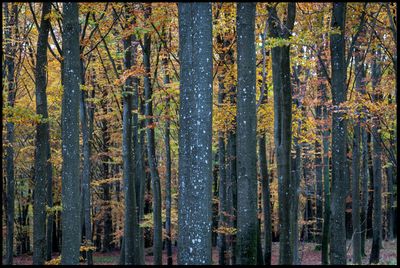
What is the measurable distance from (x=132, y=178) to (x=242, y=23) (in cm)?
771

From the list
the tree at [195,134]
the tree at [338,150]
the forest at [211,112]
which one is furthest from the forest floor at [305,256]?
the tree at [195,134]

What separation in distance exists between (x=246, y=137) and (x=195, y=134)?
133 inches

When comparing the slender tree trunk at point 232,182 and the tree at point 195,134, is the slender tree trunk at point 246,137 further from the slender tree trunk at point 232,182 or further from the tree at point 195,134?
the slender tree trunk at point 232,182

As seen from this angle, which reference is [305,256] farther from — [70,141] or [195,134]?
[195,134]

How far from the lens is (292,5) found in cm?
1270

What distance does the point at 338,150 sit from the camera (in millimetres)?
9898

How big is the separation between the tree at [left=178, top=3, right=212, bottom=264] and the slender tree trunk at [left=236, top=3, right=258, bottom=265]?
312cm

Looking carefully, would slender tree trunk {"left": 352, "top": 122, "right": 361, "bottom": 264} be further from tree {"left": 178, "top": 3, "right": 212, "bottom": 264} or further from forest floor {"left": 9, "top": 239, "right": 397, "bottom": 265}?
tree {"left": 178, "top": 3, "right": 212, "bottom": 264}

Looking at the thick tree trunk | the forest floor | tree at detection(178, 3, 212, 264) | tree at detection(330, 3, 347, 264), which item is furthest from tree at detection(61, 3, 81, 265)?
the forest floor

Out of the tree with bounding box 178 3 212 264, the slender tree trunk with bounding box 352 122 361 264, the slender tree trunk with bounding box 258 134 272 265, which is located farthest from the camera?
the slender tree trunk with bounding box 352 122 361 264

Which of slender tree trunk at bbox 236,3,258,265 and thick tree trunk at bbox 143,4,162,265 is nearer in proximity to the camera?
slender tree trunk at bbox 236,3,258,265

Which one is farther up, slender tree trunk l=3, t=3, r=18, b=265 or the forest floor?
slender tree trunk l=3, t=3, r=18, b=265

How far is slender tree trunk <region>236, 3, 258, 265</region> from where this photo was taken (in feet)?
30.2

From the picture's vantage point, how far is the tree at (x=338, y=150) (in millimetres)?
9719
